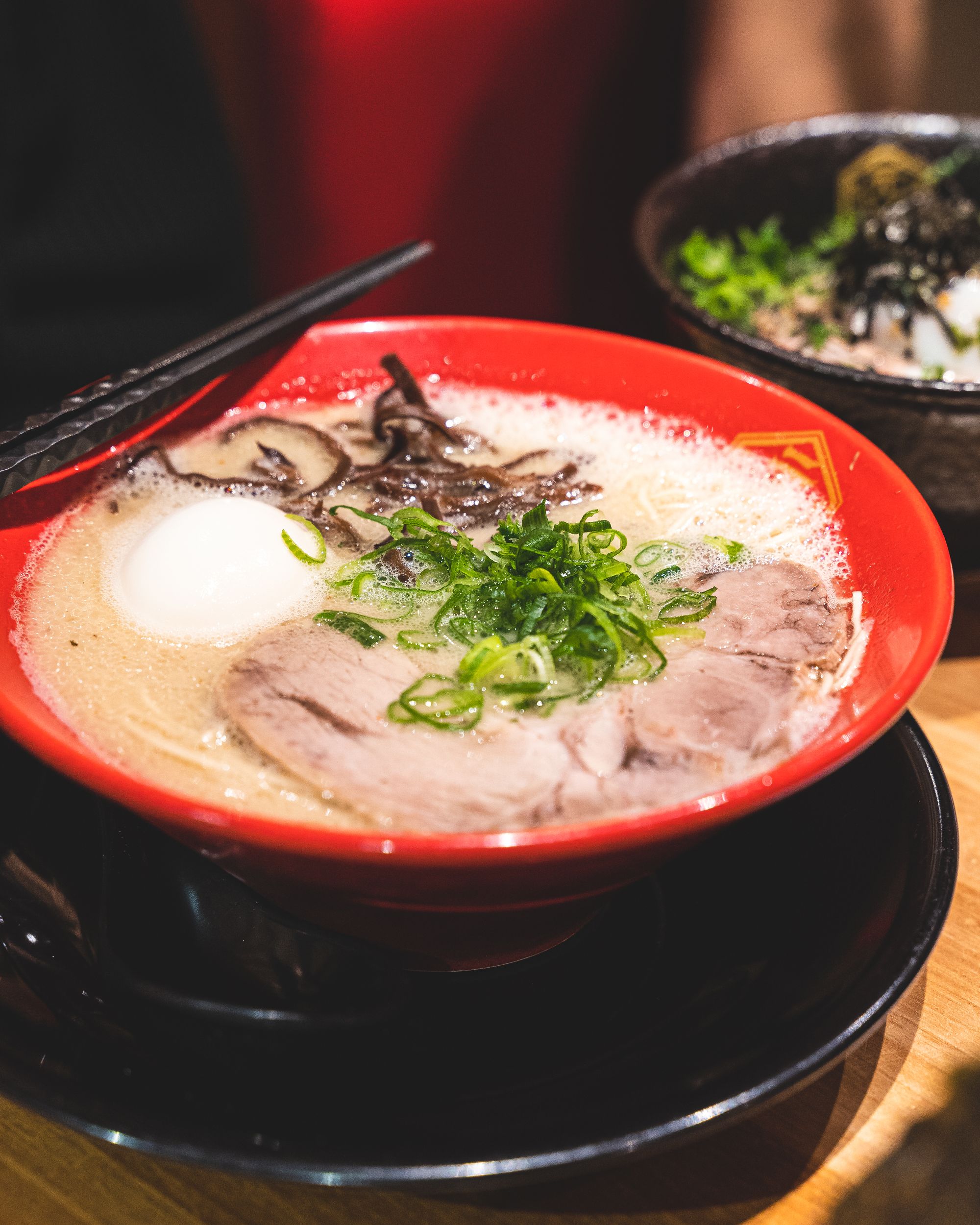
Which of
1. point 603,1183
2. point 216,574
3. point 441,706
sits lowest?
point 603,1183

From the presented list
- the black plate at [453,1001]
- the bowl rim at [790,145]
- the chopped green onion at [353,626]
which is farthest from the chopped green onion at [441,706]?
the bowl rim at [790,145]

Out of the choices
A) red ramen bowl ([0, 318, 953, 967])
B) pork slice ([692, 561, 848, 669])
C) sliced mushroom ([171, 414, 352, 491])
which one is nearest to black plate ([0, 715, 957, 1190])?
red ramen bowl ([0, 318, 953, 967])

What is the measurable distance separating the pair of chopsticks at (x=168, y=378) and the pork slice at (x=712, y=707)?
2.78 feet

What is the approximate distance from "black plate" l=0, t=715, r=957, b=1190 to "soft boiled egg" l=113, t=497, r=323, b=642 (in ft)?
0.87

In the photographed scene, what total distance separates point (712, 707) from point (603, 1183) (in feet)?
1.69

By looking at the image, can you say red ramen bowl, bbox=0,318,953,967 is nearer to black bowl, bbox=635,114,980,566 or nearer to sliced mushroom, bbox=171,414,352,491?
sliced mushroom, bbox=171,414,352,491

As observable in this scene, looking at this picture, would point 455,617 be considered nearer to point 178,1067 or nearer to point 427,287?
point 178,1067

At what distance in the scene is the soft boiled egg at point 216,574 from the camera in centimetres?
139

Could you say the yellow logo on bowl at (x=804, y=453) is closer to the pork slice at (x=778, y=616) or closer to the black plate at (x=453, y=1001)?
the pork slice at (x=778, y=616)

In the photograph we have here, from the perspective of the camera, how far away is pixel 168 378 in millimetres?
1615

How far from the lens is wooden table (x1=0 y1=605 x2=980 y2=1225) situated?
1.04m

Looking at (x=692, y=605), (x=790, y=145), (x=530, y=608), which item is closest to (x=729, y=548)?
(x=692, y=605)

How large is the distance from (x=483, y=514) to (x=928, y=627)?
29.6 inches

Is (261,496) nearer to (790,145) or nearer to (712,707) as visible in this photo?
(712,707)
